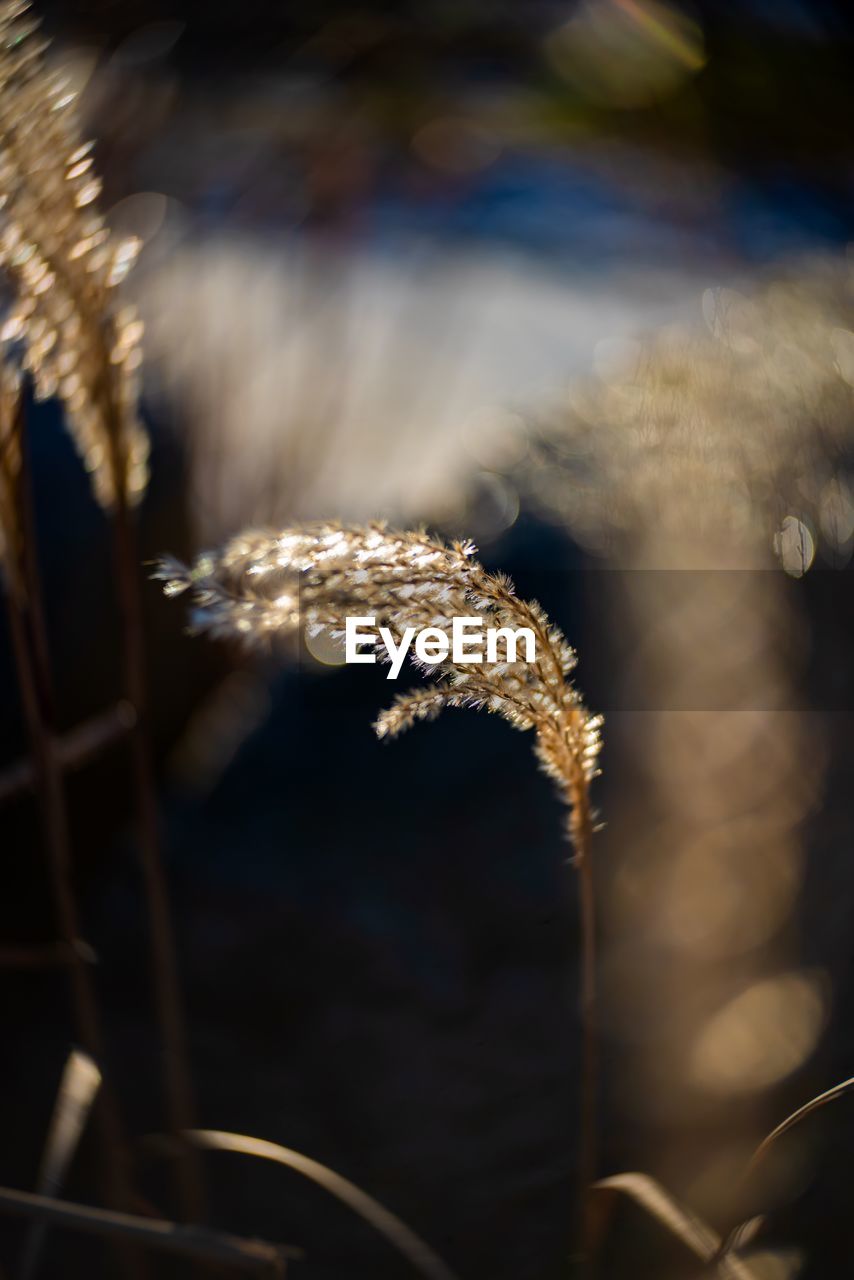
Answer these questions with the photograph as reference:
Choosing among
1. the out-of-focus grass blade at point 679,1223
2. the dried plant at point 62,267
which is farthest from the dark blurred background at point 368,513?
the dried plant at point 62,267

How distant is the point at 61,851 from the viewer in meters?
0.52

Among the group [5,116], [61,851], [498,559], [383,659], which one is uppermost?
[5,116]

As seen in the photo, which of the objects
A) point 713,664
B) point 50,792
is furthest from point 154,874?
point 713,664

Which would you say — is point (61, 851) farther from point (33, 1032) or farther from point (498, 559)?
point (498, 559)

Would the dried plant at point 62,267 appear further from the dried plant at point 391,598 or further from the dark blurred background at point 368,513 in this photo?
the dark blurred background at point 368,513

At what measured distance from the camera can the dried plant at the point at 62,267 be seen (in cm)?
37

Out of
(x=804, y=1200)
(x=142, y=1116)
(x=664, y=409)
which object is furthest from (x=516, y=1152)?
(x=664, y=409)

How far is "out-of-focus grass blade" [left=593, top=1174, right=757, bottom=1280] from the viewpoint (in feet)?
1.50

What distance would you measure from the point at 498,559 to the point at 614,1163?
2.58 ft

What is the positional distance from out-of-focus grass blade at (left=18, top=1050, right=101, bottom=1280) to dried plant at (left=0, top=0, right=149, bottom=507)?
38 centimetres

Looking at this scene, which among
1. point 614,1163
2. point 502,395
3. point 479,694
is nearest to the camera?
point 479,694

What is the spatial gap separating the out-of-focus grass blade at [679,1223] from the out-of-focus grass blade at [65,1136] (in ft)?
1.06

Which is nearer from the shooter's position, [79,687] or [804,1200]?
[804,1200]

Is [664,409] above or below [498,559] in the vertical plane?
above
